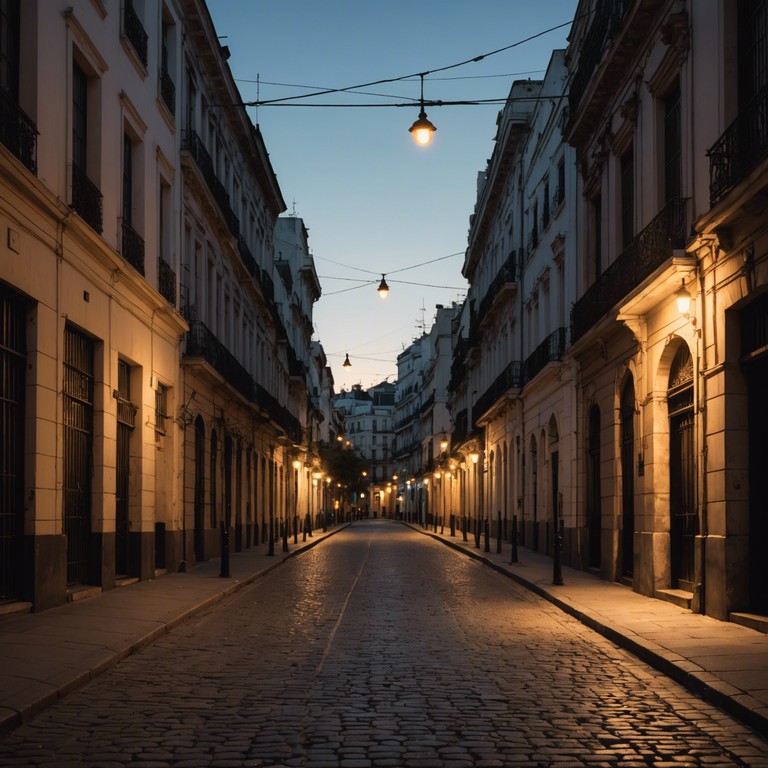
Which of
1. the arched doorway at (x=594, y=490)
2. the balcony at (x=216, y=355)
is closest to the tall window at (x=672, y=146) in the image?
the arched doorway at (x=594, y=490)

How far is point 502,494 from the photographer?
139 ft

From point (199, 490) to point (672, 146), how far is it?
47.9 feet

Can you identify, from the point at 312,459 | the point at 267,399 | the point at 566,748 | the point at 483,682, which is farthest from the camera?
the point at 312,459

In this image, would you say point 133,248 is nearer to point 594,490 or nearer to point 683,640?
point 594,490

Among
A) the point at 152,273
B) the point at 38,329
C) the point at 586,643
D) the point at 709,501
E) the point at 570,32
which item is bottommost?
the point at 586,643

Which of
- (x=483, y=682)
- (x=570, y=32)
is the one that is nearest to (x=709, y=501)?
(x=483, y=682)

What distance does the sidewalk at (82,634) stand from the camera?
8.44 m

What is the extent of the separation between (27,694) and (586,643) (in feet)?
21.1

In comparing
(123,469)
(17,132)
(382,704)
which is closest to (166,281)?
(123,469)

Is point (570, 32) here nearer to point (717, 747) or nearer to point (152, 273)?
point (152, 273)

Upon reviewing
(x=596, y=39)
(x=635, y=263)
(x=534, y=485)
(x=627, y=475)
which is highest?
(x=596, y=39)

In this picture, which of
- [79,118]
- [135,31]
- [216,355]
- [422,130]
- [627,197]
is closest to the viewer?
[79,118]

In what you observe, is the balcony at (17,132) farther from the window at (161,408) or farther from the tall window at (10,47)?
the window at (161,408)

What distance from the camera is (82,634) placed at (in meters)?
11.7
